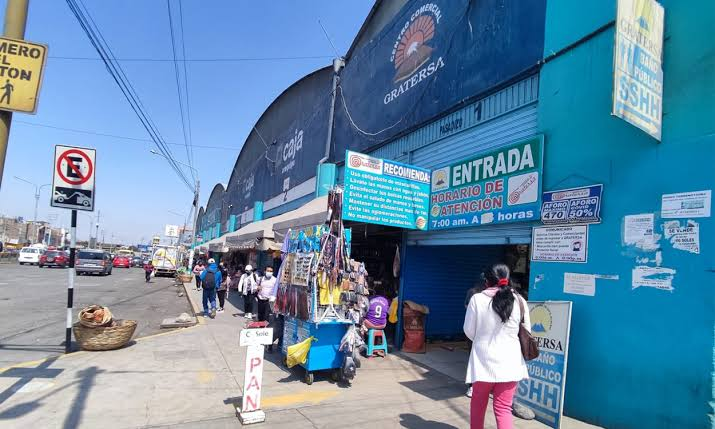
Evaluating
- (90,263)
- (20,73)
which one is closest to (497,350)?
(20,73)

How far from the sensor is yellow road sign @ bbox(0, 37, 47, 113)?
380 centimetres

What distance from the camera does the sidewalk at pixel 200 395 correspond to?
4652mm

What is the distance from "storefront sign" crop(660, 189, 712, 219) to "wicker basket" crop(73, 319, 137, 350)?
8.27m

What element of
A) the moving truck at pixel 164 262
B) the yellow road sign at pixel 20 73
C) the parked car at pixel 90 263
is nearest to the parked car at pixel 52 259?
the parked car at pixel 90 263

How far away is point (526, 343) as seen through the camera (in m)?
3.79

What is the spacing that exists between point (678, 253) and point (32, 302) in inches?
657

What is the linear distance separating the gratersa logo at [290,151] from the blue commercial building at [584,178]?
822cm

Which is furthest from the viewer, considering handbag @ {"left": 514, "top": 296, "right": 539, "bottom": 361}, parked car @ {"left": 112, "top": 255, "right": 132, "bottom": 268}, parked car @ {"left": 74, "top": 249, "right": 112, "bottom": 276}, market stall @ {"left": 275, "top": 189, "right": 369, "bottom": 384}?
parked car @ {"left": 112, "top": 255, "right": 132, "bottom": 268}

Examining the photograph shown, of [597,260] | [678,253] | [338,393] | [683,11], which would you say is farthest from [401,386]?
[683,11]

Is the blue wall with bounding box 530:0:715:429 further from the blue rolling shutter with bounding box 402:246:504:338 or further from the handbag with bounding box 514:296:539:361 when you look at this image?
the blue rolling shutter with bounding box 402:246:504:338

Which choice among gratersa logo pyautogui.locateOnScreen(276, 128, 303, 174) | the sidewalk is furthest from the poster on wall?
gratersa logo pyautogui.locateOnScreen(276, 128, 303, 174)

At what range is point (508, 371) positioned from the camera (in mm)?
3674

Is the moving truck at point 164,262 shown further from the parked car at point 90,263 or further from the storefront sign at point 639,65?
the storefront sign at point 639,65

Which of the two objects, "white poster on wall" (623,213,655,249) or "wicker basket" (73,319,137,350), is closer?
"white poster on wall" (623,213,655,249)
